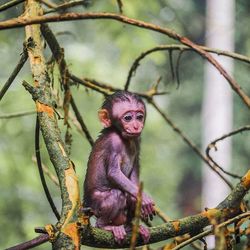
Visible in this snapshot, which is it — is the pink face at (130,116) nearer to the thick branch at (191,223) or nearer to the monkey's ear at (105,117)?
the monkey's ear at (105,117)

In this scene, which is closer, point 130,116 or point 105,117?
point 130,116

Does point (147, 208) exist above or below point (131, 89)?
below

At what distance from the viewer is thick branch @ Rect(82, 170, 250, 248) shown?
2037mm

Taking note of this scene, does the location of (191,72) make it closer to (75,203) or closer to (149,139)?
(149,139)

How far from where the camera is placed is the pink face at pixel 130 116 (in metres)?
3.11

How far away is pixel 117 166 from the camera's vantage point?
2916 mm

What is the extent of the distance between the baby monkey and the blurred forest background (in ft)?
5.10

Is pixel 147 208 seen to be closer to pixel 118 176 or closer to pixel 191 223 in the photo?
pixel 118 176

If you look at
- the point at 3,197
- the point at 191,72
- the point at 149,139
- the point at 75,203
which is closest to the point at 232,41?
the point at 191,72

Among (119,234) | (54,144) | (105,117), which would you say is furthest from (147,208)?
(105,117)

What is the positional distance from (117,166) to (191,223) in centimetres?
85

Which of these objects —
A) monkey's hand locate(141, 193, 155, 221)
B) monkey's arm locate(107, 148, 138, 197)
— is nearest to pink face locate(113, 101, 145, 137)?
monkey's arm locate(107, 148, 138, 197)

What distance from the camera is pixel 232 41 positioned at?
24250mm

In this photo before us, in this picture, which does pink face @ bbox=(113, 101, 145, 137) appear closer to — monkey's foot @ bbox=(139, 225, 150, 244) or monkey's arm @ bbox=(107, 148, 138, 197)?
monkey's arm @ bbox=(107, 148, 138, 197)
